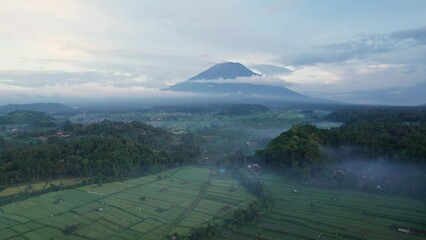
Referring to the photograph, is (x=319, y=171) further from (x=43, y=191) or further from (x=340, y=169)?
(x=43, y=191)

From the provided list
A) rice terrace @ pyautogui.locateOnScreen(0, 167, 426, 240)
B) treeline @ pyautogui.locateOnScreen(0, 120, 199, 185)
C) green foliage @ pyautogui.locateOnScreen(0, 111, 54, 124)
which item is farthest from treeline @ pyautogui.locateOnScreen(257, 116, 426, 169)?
green foliage @ pyautogui.locateOnScreen(0, 111, 54, 124)

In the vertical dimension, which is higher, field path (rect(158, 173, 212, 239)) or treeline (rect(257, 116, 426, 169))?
treeline (rect(257, 116, 426, 169))

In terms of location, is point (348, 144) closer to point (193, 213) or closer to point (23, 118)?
point (193, 213)

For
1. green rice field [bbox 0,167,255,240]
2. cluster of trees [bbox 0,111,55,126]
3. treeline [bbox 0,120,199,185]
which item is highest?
cluster of trees [bbox 0,111,55,126]

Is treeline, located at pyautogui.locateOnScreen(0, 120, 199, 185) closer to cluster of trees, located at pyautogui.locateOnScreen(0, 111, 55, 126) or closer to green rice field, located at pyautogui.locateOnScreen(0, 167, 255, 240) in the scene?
green rice field, located at pyautogui.locateOnScreen(0, 167, 255, 240)

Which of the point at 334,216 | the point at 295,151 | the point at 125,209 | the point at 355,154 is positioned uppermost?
the point at 295,151

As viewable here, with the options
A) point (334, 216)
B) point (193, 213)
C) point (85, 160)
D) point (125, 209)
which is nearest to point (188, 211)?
point (193, 213)
